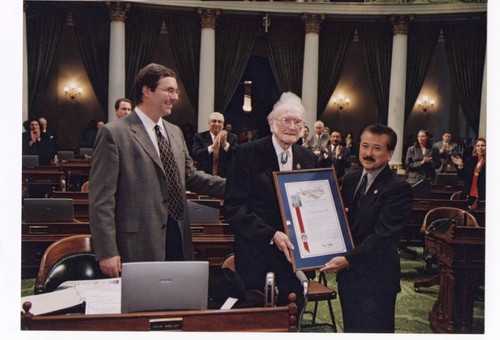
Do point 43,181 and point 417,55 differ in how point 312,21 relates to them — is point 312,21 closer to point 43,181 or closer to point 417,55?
point 417,55

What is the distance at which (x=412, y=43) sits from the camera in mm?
11375

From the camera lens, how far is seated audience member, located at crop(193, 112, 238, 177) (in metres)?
3.85

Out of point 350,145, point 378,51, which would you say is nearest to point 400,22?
point 378,51

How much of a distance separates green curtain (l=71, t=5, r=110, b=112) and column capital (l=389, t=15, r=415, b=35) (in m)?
6.89

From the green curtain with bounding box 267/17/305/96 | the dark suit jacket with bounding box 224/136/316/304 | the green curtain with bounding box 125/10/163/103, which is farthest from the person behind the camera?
the green curtain with bounding box 267/17/305/96

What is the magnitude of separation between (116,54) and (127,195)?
944cm

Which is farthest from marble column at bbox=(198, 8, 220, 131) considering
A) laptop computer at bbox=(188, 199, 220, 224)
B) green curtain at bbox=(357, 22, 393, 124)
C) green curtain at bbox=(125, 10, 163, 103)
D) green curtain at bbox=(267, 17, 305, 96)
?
laptop computer at bbox=(188, 199, 220, 224)

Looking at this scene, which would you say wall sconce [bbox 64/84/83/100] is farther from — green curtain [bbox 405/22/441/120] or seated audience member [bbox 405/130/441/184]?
seated audience member [bbox 405/130/441/184]

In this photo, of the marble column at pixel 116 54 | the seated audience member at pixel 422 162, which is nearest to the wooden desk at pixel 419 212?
the seated audience member at pixel 422 162

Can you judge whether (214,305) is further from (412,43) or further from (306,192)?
(412,43)

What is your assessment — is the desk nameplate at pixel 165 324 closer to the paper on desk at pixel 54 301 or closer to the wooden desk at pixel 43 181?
the paper on desk at pixel 54 301

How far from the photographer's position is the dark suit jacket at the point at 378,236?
7.09ft

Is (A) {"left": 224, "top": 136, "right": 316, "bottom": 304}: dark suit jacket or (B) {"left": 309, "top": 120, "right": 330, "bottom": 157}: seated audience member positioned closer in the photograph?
(A) {"left": 224, "top": 136, "right": 316, "bottom": 304}: dark suit jacket
